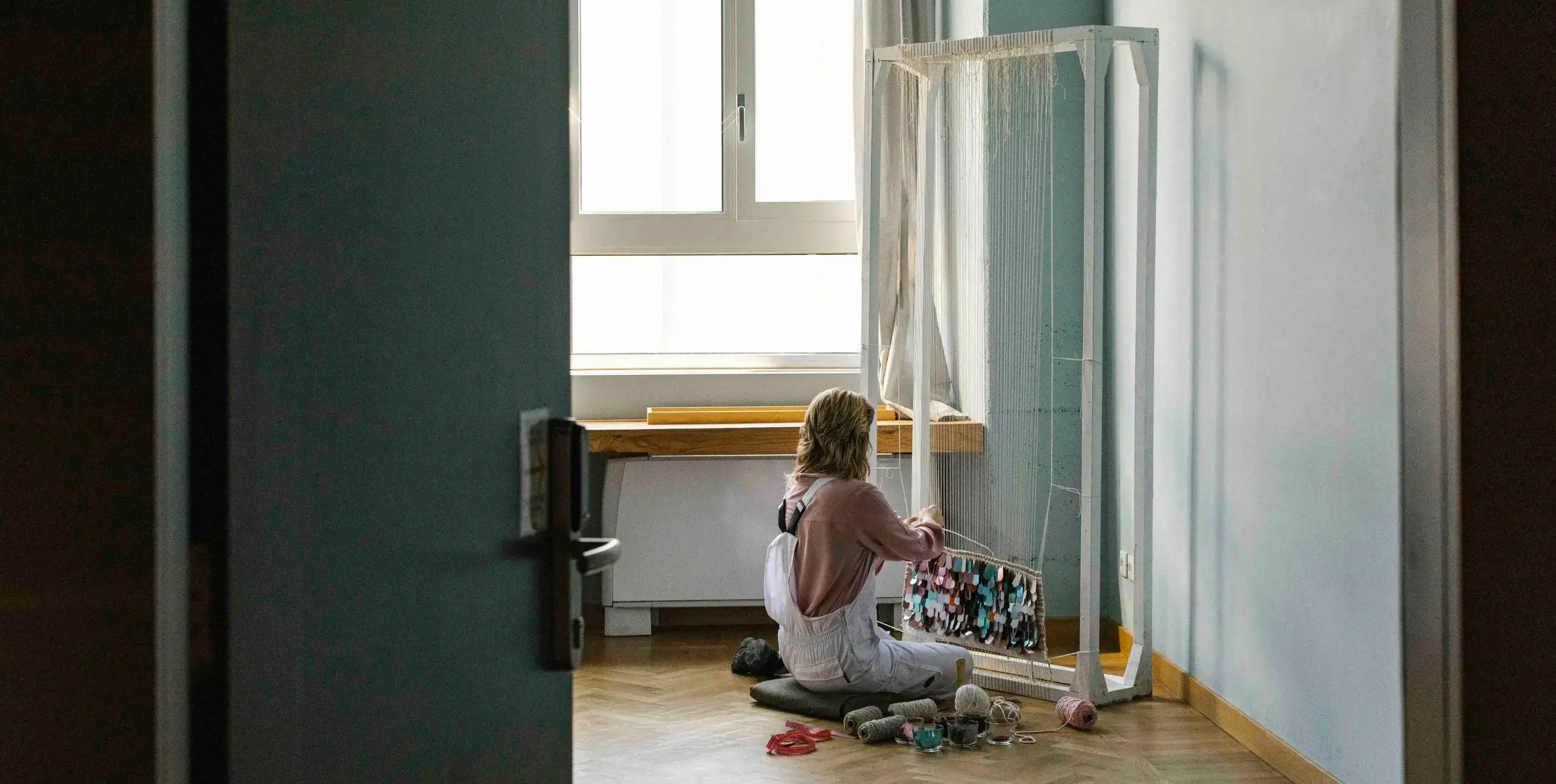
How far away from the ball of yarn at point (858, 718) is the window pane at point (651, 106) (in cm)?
221

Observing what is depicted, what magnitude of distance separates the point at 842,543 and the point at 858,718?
1.54 feet

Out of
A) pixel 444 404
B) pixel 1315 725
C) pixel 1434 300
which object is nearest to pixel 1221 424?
pixel 1315 725

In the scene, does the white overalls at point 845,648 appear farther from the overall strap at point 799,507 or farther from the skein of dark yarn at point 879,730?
the skein of dark yarn at point 879,730

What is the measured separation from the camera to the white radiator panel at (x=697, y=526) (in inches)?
171

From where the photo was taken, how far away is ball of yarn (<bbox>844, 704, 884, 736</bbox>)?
3162mm

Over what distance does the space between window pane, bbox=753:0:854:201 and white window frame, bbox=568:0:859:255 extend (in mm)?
41

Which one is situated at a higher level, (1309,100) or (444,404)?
(1309,100)

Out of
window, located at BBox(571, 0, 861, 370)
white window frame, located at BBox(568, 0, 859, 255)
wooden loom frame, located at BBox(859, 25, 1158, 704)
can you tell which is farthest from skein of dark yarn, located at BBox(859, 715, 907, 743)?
white window frame, located at BBox(568, 0, 859, 255)

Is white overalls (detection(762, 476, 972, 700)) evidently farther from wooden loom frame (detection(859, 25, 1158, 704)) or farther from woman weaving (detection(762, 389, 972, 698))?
wooden loom frame (detection(859, 25, 1158, 704))

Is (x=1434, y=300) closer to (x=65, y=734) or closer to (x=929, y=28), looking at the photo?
(x=65, y=734)

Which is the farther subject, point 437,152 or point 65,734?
point 437,152

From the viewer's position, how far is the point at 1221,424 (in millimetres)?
3230

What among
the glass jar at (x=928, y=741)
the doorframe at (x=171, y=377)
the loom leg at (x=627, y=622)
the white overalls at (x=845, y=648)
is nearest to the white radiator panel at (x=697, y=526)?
the loom leg at (x=627, y=622)

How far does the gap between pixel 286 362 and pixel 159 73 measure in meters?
0.14
